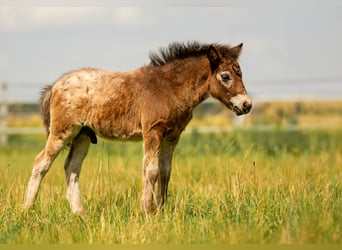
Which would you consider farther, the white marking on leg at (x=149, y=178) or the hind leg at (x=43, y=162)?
the hind leg at (x=43, y=162)

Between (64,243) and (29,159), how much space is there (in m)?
8.74

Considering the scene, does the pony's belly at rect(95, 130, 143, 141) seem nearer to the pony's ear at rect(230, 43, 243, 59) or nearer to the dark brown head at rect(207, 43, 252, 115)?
the dark brown head at rect(207, 43, 252, 115)

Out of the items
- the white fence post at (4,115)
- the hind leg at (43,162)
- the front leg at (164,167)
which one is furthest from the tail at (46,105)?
the white fence post at (4,115)

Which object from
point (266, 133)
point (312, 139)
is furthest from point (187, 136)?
point (312, 139)

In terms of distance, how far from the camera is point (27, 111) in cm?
2119

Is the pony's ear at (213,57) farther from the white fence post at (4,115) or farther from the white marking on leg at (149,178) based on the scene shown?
the white fence post at (4,115)

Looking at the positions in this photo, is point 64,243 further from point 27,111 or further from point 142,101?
point 27,111

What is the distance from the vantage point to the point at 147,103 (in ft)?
24.1

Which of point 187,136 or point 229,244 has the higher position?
point 187,136

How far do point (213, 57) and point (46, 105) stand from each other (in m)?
2.71

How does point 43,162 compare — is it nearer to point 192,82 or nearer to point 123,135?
point 123,135

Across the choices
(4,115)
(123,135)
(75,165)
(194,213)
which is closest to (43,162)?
(75,165)

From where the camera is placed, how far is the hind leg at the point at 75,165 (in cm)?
783

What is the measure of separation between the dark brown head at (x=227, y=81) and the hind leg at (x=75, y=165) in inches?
86.3
